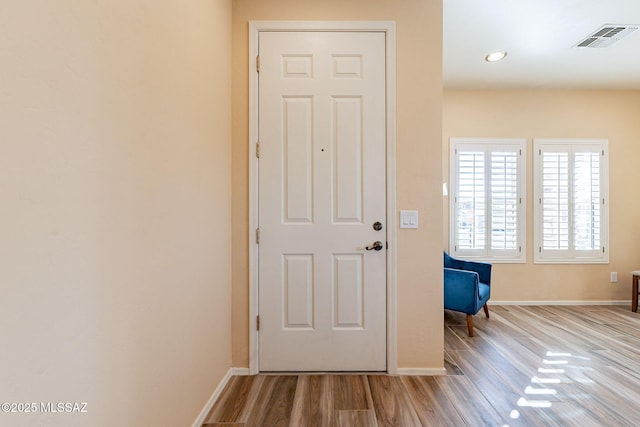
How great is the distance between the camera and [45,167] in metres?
0.71

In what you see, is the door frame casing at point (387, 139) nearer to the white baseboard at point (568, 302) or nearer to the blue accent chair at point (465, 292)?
the blue accent chair at point (465, 292)

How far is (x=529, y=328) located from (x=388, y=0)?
327 cm

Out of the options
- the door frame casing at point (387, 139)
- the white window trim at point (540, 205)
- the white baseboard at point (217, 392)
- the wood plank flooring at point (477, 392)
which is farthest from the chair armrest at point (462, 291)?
the white baseboard at point (217, 392)

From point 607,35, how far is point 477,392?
335 centimetres

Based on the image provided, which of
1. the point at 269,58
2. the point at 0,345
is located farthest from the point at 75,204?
the point at 269,58

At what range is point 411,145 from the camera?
2.02 metres

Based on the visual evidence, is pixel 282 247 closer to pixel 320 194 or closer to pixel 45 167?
pixel 320 194

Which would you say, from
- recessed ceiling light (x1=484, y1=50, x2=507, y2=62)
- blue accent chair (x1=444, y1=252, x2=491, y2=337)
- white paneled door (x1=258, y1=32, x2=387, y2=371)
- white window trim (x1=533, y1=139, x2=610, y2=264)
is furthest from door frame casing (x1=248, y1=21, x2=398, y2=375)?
white window trim (x1=533, y1=139, x2=610, y2=264)

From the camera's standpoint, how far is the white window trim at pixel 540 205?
3.63 meters

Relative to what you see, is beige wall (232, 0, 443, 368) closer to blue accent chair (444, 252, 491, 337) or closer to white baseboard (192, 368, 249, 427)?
white baseboard (192, 368, 249, 427)

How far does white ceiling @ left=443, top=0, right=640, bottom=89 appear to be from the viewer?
2279 mm

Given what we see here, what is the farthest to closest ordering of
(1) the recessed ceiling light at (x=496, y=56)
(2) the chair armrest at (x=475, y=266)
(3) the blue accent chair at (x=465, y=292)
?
(2) the chair armrest at (x=475, y=266) < (1) the recessed ceiling light at (x=496, y=56) < (3) the blue accent chair at (x=465, y=292)

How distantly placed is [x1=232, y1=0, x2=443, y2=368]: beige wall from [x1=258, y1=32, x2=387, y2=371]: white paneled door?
0.42 feet

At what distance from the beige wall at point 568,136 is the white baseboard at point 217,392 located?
287cm
